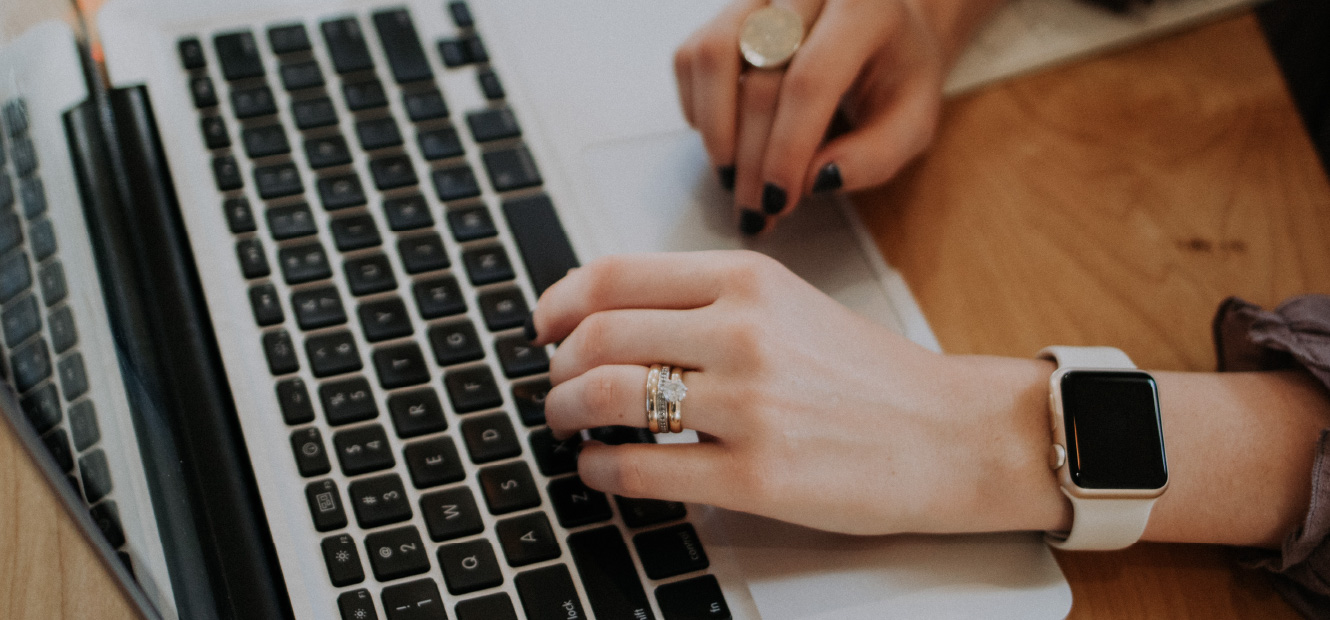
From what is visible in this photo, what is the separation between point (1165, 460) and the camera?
469 millimetres

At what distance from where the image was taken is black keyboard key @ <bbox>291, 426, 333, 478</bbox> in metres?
0.45

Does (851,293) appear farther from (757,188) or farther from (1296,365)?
(1296,365)

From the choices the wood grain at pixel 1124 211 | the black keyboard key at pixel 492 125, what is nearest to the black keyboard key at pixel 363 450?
the black keyboard key at pixel 492 125

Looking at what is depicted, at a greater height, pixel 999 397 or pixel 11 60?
pixel 11 60

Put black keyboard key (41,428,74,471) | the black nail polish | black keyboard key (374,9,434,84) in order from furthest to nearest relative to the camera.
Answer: black keyboard key (374,9,434,84)
the black nail polish
black keyboard key (41,428,74,471)

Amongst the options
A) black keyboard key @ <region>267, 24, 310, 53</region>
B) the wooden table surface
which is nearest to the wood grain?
the wooden table surface

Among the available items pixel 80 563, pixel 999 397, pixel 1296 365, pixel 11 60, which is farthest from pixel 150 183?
pixel 1296 365

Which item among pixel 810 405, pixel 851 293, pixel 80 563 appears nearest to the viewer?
pixel 80 563

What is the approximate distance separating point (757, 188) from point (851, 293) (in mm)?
87

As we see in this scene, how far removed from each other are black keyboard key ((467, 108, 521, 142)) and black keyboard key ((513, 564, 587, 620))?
0.90 feet

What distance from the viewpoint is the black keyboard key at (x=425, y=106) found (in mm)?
584

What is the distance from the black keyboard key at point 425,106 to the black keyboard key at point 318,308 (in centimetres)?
13

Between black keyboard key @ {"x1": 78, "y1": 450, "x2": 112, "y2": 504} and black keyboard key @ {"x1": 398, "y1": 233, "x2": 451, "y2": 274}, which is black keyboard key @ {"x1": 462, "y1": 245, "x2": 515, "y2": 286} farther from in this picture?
black keyboard key @ {"x1": 78, "y1": 450, "x2": 112, "y2": 504}

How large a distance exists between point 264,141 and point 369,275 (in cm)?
11
